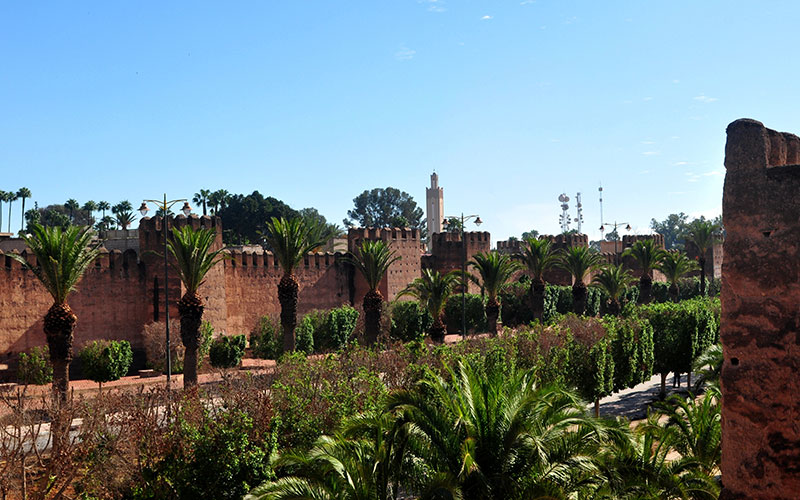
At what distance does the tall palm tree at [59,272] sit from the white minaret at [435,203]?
271 ft

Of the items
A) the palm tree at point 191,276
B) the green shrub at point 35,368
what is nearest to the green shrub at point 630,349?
the palm tree at point 191,276

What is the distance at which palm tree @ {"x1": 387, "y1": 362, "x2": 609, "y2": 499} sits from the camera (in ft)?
34.5

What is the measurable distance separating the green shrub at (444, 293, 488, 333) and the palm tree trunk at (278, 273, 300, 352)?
13762mm

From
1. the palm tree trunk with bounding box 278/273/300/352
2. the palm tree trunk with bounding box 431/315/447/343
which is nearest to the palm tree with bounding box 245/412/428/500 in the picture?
the palm tree trunk with bounding box 278/273/300/352

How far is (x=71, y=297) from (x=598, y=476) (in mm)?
21988

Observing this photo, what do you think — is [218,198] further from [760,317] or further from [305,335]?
[760,317]

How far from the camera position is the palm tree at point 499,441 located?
10.5 meters

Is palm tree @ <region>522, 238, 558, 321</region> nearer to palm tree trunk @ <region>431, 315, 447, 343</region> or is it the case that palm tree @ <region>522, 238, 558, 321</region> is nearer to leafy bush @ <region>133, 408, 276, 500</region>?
palm tree trunk @ <region>431, 315, 447, 343</region>

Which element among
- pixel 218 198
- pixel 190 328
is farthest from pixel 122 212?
pixel 190 328

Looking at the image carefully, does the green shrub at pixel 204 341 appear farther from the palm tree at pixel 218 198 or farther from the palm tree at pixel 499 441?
the palm tree at pixel 218 198

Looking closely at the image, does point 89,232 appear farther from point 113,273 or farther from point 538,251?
point 538,251

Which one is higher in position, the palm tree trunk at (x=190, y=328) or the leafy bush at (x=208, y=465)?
the palm tree trunk at (x=190, y=328)

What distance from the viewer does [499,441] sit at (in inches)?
423

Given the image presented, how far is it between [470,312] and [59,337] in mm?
22862
